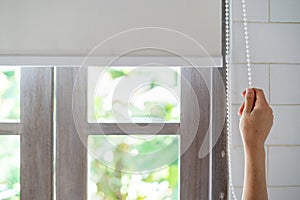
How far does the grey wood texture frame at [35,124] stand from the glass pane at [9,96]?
19 mm

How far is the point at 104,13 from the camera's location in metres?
1.42

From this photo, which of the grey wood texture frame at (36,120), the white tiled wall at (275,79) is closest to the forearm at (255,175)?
the white tiled wall at (275,79)

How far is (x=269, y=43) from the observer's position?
147 cm

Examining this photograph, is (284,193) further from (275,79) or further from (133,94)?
(133,94)

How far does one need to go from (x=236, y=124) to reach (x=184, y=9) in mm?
376

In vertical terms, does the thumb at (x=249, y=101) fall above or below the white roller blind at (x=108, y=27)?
below

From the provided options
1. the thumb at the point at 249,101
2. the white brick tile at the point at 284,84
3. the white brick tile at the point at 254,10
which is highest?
the white brick tile at the point at 254,10

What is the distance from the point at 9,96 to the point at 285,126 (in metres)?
0.84

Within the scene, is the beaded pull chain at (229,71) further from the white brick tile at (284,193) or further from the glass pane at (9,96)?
the glass pane at (9,96)

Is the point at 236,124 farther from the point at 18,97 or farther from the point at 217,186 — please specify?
the point at 18,97

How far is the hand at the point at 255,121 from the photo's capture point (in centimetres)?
115

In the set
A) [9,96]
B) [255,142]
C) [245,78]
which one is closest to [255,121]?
[255,142]

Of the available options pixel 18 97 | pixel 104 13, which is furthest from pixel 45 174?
pixel 104 13

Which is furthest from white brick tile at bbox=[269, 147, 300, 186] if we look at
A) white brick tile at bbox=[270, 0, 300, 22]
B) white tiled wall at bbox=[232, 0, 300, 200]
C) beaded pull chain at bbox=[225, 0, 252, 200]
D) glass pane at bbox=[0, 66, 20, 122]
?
glass pane at bbox=[0, 66, 20, 122]
